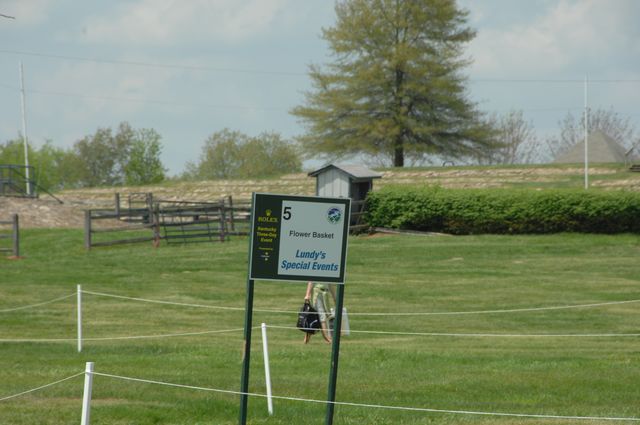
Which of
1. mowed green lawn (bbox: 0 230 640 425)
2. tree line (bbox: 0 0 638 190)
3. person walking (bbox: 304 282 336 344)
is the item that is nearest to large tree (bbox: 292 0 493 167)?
tree line (bbox: 0 0 638 190)

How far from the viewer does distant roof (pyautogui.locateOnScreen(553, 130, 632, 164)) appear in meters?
66.4

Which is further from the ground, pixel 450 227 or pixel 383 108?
pixel 383 108

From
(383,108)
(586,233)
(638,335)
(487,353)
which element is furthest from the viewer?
(383,108)

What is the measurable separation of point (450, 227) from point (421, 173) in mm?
19109

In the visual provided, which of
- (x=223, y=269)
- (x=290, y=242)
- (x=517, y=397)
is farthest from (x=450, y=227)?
(x=290, y=242)

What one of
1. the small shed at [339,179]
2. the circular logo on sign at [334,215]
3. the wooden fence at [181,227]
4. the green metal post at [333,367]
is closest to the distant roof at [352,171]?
the small shed at [339,179]

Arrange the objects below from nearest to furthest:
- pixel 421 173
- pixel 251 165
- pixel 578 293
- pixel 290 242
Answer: pixel 290 242 → pixel 578 293 → pixel 421 173 → pixel 251 165

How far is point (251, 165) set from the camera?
314 feet

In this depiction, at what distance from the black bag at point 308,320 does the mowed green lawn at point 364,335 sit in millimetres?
347

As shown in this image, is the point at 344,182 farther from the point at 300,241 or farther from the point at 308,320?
the point at 300,241

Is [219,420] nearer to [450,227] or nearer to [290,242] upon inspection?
[290,242]

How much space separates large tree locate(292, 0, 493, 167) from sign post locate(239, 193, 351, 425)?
54.0 meters

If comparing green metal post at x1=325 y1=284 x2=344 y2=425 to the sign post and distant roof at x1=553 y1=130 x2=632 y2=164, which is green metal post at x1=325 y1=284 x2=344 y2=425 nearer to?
the sign post

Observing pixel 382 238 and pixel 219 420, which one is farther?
pixel 382 238
